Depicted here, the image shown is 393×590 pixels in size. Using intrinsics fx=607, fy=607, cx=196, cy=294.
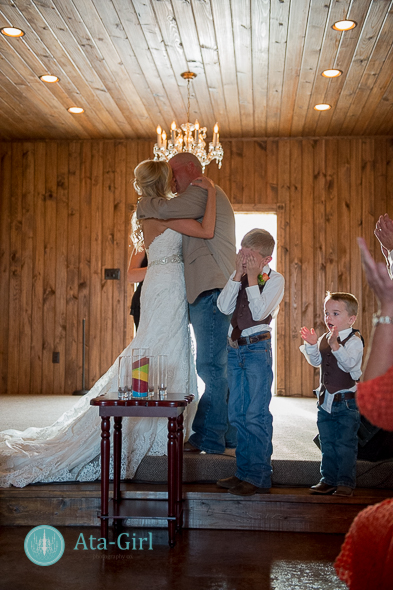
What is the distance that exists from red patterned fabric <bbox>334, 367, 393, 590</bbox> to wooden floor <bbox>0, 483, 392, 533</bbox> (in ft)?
5.49

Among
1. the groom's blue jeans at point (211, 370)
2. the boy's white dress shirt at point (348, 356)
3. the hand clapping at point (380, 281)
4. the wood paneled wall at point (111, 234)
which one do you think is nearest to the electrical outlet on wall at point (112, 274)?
the wood paneled wall at point (111, 234)

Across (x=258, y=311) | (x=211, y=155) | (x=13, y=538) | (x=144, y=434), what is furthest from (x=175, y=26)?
(x=13, y=538)

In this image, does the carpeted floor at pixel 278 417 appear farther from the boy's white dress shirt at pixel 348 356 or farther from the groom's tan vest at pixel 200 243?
the groom's tan vest at pixel 200 243

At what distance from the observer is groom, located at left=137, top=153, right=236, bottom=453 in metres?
3.06

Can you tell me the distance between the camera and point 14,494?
111 inches

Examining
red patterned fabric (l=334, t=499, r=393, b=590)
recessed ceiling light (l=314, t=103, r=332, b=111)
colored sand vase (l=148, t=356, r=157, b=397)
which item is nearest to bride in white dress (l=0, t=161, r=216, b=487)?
colored sand vase (l=148, t=356, r=157, b=397)

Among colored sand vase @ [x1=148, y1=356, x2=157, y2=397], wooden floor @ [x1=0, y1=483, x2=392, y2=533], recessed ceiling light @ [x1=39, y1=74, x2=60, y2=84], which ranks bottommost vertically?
wooden floor @ [x1=0, y1=483, x2=392, y2=533]

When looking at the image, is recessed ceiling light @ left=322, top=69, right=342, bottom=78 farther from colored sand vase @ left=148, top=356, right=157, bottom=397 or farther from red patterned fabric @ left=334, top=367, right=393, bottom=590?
red patterned fabric @ left=334, top=367, right=393, bottom=590

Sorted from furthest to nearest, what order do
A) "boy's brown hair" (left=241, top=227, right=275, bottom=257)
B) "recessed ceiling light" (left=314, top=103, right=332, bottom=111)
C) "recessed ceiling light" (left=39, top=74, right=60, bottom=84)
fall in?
"recessed ceiling light" (left=314, top=103, right=332, bottom=111) → "recessed ceiling light" (left=39, top=74, right=60, bottom=84) → "boy's brown hair" (left=241, top=227, right=275, bottom=257)

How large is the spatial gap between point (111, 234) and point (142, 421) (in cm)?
395

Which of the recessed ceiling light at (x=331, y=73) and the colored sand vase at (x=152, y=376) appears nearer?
the colored sand vase at (x=152, y=376)

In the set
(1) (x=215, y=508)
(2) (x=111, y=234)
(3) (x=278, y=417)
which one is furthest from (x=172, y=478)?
(2) (x=111, y=234)

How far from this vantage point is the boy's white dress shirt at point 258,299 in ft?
8.77

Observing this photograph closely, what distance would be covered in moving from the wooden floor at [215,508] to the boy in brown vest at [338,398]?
80mm
